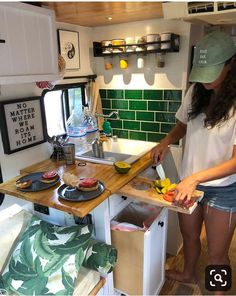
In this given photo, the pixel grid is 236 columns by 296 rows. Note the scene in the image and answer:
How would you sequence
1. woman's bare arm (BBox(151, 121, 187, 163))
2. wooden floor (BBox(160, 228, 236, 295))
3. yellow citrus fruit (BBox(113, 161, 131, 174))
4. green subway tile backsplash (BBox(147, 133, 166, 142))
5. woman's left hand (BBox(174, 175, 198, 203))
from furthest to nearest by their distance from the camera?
green subway tile backsplash (BBox(147, 133, 166, 142)) < wooden floor (BBox(160, 228, 236, 295)) < woman's bare arm (BBox(151, 121, 187, 163)) < yellow citrus fruit (BBox(113, 161, 131, 174)) < woman's left hand (BBox(174, 175, 198, 203))

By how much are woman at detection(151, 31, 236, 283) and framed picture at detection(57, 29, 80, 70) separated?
95cm

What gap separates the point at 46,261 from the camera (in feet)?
4.12

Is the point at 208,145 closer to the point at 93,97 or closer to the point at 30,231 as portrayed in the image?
the point at 30,231

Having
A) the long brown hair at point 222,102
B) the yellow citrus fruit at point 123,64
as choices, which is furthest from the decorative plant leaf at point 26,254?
the yellow citrus fruit at point 123,64

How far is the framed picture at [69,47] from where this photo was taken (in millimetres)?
1873

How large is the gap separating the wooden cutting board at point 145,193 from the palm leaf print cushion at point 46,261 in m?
0.28

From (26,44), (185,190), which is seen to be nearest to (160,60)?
(26,44)

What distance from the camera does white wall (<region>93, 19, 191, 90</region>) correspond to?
73.5 inches

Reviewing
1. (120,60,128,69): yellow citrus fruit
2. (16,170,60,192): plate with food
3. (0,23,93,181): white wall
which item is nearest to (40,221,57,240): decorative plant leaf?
(16,170,60,192): plate with food

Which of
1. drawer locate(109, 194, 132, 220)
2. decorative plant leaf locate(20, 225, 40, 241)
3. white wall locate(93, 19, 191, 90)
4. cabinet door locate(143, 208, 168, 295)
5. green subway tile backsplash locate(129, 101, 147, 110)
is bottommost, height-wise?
cabinet door locate(143, 208, 168, 295)

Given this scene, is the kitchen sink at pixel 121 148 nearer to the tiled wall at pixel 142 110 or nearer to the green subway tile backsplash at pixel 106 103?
the tiled wall at pixel 142 110

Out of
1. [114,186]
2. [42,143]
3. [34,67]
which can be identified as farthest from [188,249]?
[34,67]

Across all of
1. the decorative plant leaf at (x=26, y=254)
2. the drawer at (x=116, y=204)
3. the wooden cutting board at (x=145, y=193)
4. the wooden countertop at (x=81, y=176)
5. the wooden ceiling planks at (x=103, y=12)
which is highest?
the wooden ceiling planks at (x=103, y=12)

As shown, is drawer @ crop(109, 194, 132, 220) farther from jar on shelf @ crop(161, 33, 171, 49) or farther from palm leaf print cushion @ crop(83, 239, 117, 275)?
jar on shelf @ crop(161, 33, 171, 49)
